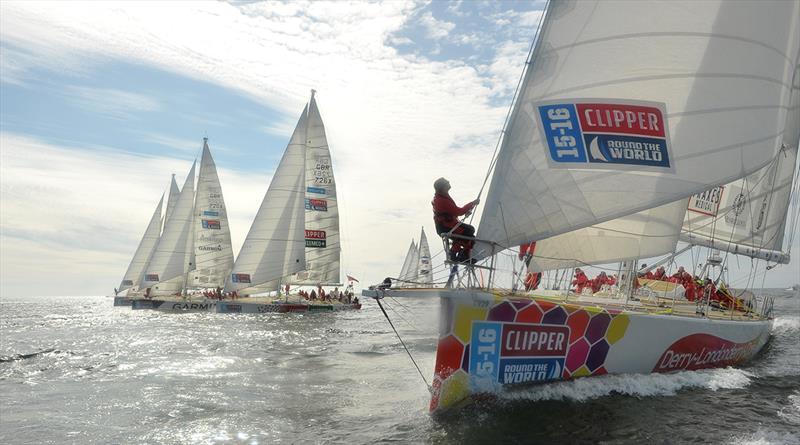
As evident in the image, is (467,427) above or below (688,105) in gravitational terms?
below

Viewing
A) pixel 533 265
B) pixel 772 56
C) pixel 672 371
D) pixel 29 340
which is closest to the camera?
pixel 772 56

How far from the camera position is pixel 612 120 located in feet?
28.0

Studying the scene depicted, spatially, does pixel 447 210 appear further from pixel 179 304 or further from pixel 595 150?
pixel 179 304

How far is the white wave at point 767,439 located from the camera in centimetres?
709

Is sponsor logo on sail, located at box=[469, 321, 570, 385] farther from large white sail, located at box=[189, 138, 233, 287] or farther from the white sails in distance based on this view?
large white sail, located at box=[189, 138, 233, 287]

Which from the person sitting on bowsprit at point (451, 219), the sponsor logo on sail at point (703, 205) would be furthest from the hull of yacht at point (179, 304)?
the person sitting on bowsprit at point (451, 219)

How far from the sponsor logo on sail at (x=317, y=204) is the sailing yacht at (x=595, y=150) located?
27378 mm

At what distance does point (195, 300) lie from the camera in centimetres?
3681

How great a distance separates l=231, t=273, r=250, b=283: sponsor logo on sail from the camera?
1340 inches

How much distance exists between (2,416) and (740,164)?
482 inches

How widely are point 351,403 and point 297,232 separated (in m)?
26.0

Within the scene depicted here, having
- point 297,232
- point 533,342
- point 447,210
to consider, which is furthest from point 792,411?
point 297,232

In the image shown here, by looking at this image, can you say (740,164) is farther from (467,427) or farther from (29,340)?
(29,340)

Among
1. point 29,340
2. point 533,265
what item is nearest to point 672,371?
point 533,265
